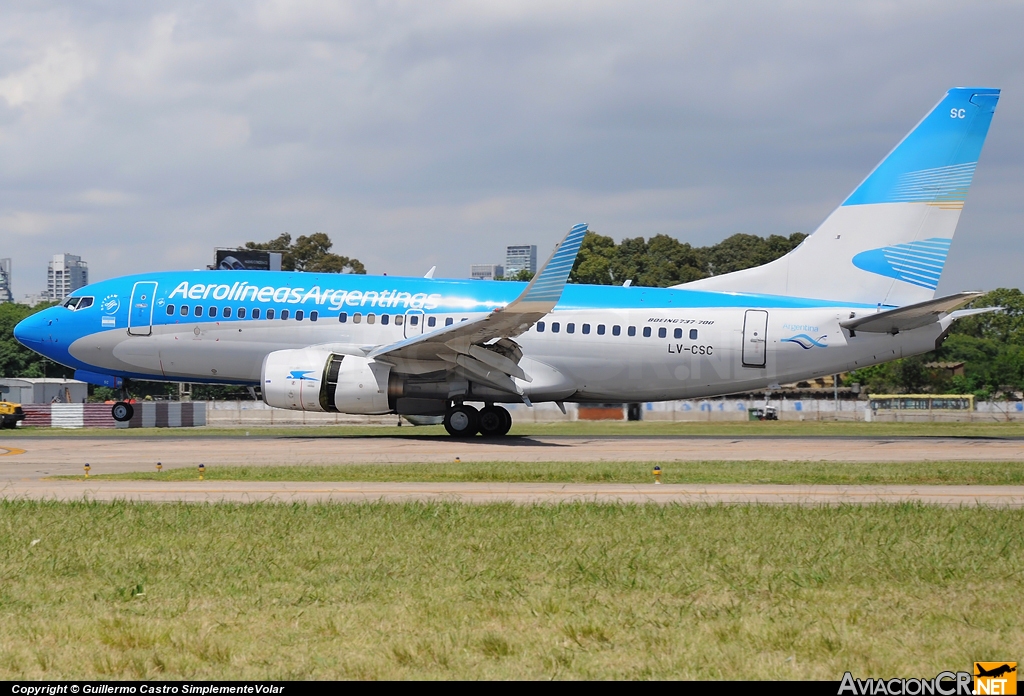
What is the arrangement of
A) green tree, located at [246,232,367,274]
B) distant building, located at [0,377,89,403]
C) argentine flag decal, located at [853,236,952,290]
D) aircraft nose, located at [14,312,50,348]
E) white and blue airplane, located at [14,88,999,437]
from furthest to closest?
green tree, located at [246,232,367,274] < distant building, located at [0,377,89,403] < aircraft nose, located at [14,312,50,348] < argentine flag decal, located at [853,236,952,290] < white and blue airplane, located at [14,88,999,437]

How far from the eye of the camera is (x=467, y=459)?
78.2ft

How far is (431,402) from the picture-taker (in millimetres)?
29641

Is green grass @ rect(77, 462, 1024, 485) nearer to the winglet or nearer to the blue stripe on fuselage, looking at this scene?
the winglet

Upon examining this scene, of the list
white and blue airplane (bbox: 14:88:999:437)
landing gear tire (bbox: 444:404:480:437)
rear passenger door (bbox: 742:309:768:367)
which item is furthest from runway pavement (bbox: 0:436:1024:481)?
rear passenger door (bbox: 742:309:768:367)

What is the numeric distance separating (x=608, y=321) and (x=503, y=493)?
14628mm

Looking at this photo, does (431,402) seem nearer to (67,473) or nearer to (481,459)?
(481,459)

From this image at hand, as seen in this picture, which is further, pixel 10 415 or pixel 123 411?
pixel 10 415

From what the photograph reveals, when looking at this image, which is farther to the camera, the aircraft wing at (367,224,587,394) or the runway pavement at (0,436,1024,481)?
the aircraft wing at (367,224,587,394)

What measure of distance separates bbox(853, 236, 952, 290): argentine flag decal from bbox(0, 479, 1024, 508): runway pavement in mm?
13249

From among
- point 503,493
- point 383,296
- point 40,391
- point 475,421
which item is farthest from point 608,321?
point 40,391

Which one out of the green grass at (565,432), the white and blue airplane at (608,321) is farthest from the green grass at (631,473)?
the green grass at (565,432)

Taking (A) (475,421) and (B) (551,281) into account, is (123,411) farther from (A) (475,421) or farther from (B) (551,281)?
(B) (551,281)

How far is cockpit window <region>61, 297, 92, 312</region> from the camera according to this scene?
1284 inches

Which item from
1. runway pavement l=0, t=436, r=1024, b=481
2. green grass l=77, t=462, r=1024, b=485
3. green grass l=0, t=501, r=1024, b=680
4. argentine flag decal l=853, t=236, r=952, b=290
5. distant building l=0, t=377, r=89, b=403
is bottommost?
distant building l=0, t=377, r=89, b=403
